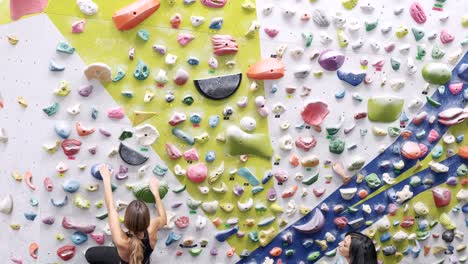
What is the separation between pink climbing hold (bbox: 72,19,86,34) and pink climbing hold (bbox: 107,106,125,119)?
47 centimetres

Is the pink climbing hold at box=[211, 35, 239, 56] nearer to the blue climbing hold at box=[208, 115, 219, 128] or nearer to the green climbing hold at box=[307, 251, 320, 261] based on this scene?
the blue climbing hold at box=[208, 115, 219, 128]

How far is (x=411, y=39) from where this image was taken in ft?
11.5

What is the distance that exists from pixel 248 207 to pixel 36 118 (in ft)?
4.51

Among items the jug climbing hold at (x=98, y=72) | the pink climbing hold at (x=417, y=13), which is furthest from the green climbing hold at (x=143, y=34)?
the pink climbing hold at (x=417, y=13)

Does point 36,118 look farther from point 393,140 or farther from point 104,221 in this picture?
point 393,140

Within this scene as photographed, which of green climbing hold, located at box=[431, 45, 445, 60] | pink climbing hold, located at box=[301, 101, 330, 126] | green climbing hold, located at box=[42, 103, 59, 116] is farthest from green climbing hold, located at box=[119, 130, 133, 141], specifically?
green climbing hold, located at box=[431, 45, 445, 60]

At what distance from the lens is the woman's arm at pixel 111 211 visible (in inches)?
107

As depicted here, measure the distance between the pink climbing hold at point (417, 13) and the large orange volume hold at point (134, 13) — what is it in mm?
1632

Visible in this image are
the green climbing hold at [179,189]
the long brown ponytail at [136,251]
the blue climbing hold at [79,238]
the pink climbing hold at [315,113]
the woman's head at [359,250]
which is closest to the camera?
the long brown ponytail at [136,251]

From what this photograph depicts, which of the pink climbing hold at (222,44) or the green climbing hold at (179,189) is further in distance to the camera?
the green climbing hold at (179,189)

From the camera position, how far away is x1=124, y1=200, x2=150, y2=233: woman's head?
2674 mm

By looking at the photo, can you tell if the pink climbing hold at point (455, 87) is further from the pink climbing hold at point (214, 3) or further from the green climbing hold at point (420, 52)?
the pink climbing hold at point (214, 3)

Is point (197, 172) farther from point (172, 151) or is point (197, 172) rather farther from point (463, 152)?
point (463, 152)

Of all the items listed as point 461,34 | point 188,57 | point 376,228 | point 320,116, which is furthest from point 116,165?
point 461,34
